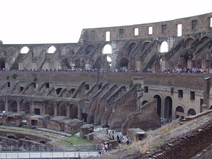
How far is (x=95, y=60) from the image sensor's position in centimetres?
3700

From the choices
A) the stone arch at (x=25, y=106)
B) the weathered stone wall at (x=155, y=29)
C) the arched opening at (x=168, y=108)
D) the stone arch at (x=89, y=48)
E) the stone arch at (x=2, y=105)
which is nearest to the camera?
the arched opening at (x=168, y=108)

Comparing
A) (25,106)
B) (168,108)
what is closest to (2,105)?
(25,106)

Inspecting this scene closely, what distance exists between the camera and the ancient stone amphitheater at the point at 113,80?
23.8 metres

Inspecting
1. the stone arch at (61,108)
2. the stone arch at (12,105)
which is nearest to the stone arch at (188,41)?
the stone arch at (61,108)

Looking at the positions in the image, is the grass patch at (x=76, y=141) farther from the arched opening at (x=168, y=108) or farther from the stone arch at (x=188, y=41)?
the stone arch at (x=188, y=41)

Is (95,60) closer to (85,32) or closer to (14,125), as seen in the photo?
(85,32)

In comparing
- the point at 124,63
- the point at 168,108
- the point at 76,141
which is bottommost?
the point at 76,141

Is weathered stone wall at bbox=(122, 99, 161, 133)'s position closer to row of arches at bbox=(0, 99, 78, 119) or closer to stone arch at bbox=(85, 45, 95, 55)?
row of arches at bbox=(0, 99, 78, 119)

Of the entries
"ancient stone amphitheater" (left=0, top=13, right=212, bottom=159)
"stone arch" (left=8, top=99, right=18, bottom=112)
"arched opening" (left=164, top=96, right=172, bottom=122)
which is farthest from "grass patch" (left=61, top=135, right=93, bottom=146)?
"stone arch" (left=8, top=99, right=18, bottom=112)

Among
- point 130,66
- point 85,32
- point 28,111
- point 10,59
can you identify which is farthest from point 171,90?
point 10,59

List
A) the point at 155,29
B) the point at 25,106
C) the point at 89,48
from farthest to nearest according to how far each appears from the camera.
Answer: the point at 89,48 → the point at 155,29 → the point at 25,106

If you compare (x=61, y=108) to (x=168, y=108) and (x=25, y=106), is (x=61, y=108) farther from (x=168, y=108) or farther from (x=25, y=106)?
(x=168, y=108)

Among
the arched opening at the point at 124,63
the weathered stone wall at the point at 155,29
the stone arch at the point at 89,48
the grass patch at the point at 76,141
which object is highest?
the weathered stone wall at the point at 155,29

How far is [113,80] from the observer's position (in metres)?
30.5
